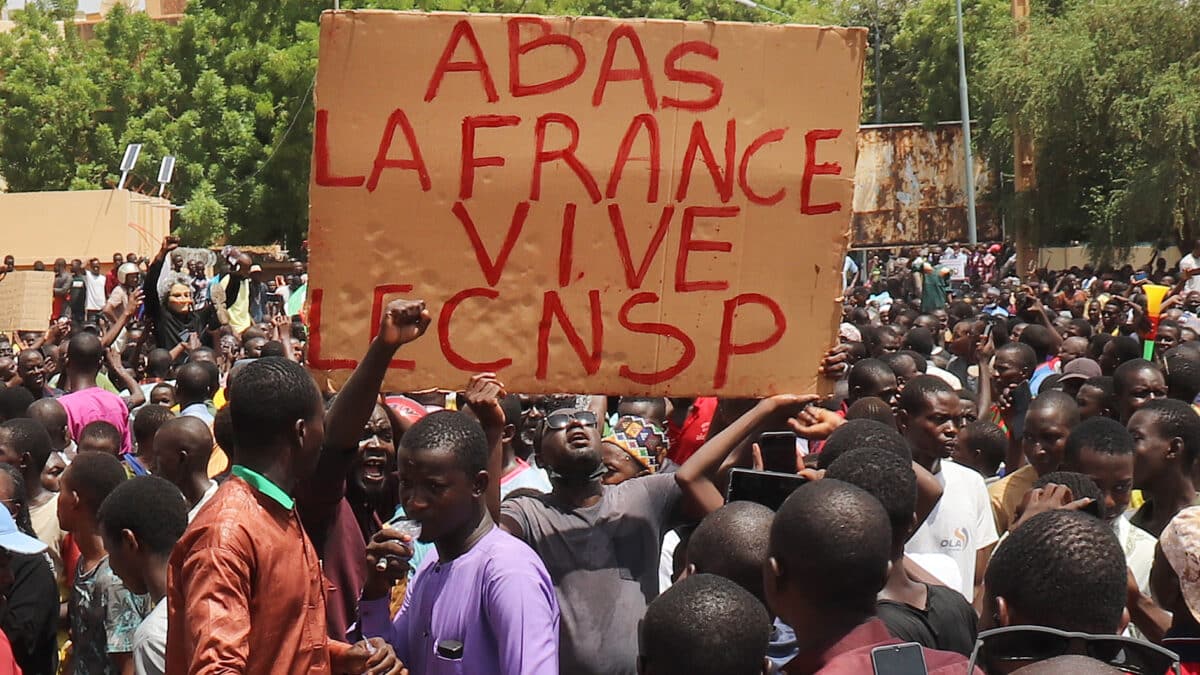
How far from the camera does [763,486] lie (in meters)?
4.13

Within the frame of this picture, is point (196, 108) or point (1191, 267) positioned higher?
point (196, 108)

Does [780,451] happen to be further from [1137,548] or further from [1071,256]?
[1071,256]

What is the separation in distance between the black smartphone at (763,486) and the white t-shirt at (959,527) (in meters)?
1.37

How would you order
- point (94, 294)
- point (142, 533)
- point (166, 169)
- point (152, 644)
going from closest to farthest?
point (152, 644), point (142, 533), point (94, 294), point (166, 169)

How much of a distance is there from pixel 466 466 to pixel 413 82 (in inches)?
53.0

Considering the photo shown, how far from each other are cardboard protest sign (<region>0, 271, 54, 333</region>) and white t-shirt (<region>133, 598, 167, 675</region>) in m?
12.3

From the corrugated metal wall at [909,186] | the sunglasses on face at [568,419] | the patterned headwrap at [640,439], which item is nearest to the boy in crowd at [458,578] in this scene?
the sunglasses on face at [568,419]

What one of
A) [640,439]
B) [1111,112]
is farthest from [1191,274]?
[640,439]

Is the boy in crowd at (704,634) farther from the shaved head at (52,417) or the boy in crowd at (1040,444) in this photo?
the shaved head at (52,417)

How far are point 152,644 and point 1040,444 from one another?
369 cm

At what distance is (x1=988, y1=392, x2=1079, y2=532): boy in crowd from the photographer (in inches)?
241

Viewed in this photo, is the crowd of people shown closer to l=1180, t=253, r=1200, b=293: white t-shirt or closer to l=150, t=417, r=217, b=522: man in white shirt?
l=150, t=417, r=217, b=522: man in white shirt

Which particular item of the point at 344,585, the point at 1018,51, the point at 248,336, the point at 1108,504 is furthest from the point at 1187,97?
the point at 344,585

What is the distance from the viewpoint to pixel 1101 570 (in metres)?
3.02
